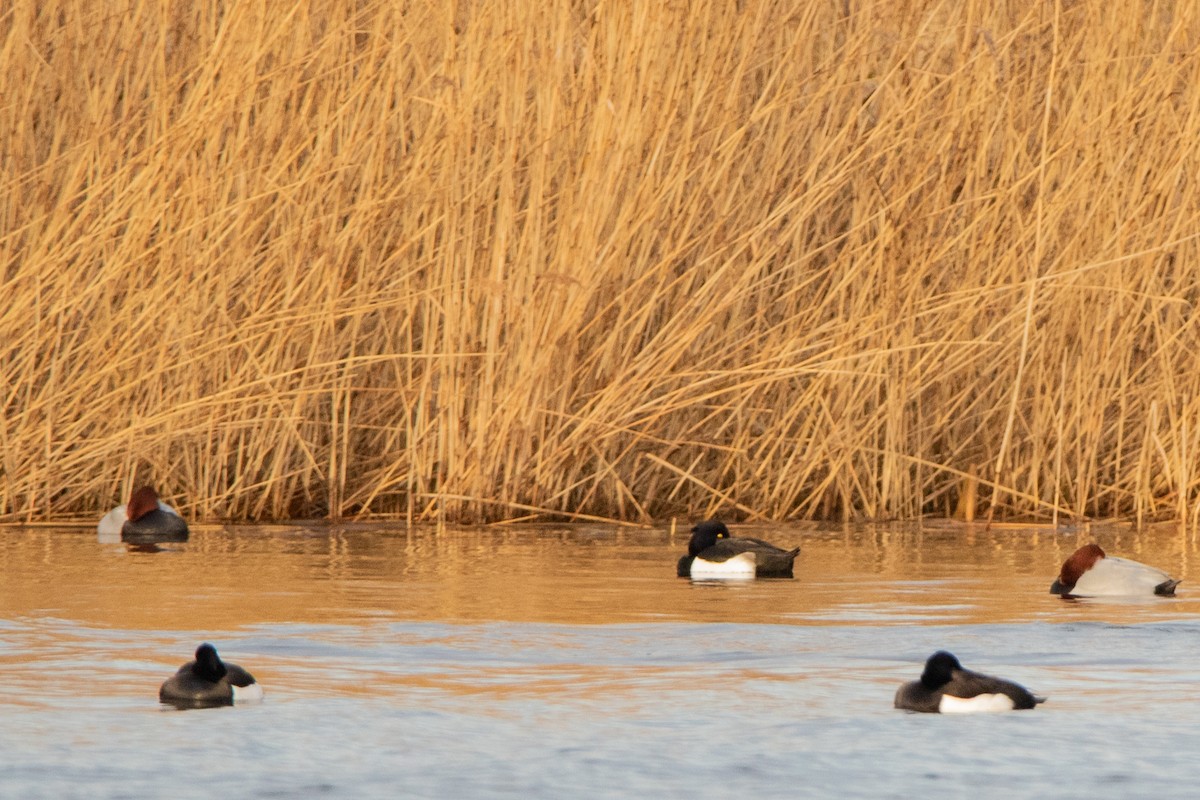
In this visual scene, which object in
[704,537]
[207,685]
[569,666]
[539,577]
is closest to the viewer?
[207,685]

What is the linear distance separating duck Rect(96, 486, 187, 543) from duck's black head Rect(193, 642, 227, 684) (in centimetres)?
341

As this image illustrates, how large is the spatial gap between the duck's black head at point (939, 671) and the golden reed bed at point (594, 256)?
406 centimetres

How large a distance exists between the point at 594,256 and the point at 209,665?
169 inches

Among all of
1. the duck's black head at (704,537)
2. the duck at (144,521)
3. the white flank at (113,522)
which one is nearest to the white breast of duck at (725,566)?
the duck's black head at (704,537)

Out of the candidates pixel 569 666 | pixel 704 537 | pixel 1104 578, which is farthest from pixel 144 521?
pixel 1104 578

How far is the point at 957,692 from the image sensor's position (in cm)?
642

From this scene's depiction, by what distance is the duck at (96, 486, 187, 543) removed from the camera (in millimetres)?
9852

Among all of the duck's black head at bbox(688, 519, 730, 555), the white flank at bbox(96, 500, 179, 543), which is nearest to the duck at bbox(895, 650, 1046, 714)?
the duck's black head at bbox(688, 519, 730, 555)

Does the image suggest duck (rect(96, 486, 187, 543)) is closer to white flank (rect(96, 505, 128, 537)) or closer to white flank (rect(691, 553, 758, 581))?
white flank (rect(96, 505, 128, 537))

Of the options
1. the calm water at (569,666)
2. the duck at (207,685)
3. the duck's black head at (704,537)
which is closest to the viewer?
the calm water at (569,666)

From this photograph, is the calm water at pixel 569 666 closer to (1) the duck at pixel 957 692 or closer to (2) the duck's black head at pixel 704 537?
(1) the duck at pixel 957 692

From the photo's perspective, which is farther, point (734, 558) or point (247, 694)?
point (734, 558)

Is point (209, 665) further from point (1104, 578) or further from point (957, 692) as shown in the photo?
point (1104, 578)

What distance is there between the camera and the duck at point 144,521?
9.85 m
